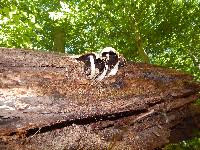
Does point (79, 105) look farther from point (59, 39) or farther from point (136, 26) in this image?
point (59, 39)

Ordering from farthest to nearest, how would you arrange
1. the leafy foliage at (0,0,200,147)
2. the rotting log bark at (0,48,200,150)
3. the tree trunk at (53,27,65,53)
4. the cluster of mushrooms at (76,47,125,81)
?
the tree trunk at (53,27,65,53) → the leafy foliage at (0,0,200,147) → the cluster of mushrooms at (76,47,125,81) → the rotting log bark at (0,48,200,150)

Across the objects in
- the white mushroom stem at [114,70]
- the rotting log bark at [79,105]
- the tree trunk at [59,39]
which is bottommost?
the rotting log bark at [79,105]

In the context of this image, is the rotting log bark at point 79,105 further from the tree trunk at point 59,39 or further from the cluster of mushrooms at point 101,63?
the tree trunk at point 59,39

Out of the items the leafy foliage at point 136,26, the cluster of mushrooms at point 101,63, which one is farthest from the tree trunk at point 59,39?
the cluster of mushrooms at point 101,63

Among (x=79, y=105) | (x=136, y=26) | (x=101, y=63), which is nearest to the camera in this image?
(x=79, y=105)

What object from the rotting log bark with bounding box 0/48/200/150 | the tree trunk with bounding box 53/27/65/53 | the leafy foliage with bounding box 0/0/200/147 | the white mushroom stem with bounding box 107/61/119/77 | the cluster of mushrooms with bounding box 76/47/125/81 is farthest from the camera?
the tree trunk with bounding box 53/27/65/53

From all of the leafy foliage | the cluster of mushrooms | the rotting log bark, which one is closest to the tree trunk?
the leafy foliage

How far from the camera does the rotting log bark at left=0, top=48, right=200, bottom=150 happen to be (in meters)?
2.85

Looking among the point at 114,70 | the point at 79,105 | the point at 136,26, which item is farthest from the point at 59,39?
the point at 79,105

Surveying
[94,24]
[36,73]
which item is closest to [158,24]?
[94,24]

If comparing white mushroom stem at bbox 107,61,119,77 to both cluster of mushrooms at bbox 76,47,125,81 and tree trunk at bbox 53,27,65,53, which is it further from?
tree trunk at bbox 53,27,65,53

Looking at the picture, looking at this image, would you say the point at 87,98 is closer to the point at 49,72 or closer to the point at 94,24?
the point at 49,72

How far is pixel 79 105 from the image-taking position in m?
3.27

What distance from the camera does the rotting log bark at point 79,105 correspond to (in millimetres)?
2850
